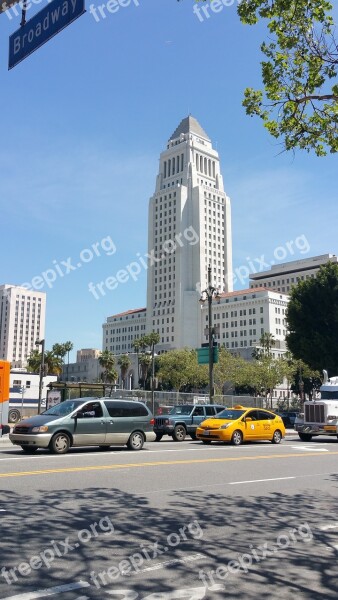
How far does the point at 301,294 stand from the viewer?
175ft

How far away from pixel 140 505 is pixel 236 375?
73.4 meters

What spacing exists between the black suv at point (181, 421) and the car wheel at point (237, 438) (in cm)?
277

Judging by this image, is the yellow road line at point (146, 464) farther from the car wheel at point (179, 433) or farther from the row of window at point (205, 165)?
the row of window at point (205, 165)

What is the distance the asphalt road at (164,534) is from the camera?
16.5 feet

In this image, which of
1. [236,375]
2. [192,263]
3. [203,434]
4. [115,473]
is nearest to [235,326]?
[192,263]

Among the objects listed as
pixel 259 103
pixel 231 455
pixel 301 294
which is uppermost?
pixel 301 294

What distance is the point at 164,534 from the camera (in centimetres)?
679

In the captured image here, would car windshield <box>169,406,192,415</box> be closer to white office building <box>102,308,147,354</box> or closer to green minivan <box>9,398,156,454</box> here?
green minivan <box>9,398,156,454</box>

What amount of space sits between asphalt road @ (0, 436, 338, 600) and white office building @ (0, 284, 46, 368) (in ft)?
301

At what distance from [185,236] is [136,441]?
143789mm

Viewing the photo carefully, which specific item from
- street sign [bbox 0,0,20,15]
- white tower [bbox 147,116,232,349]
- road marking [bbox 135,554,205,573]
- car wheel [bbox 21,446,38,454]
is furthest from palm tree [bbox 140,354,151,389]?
road marking [bbox 135,554,205,573]

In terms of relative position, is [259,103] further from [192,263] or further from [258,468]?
[192,263]

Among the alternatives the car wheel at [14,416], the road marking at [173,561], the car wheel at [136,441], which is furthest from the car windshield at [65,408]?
the car wheel at [14,416]

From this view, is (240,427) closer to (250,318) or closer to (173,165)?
(250,318)
